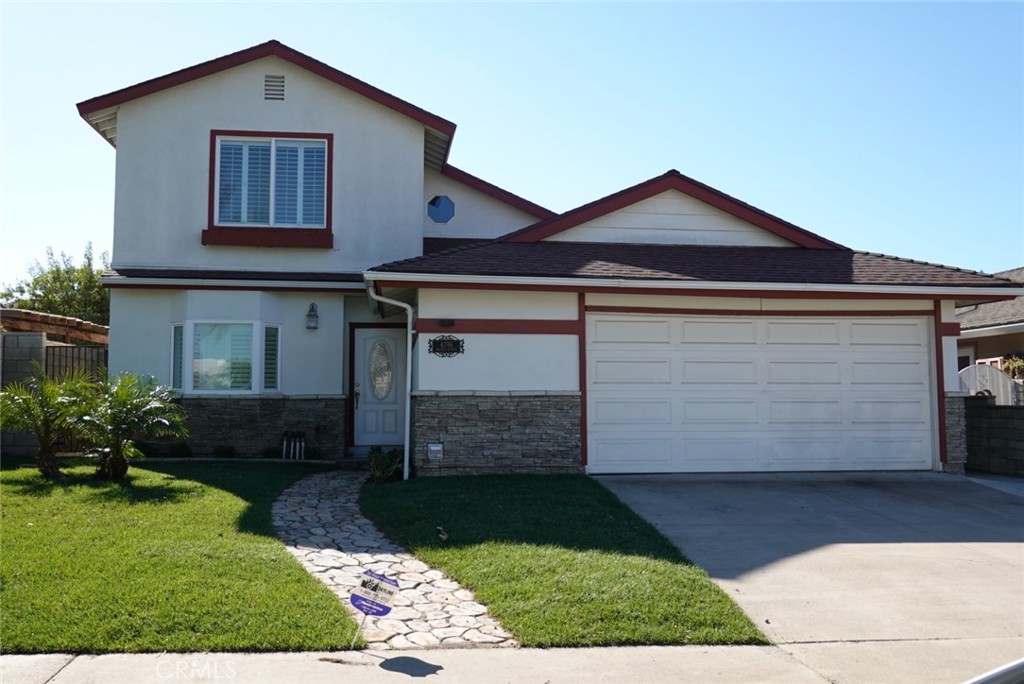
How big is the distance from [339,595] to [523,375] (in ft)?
17.2

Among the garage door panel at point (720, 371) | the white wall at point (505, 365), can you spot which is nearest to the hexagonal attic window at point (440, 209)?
the white wall at point (505, 365)

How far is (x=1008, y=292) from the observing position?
1126cm

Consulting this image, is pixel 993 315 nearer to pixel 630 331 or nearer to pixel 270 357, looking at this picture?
pixel 630 331

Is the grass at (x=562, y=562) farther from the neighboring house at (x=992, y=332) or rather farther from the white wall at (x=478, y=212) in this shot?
the neighboring house at (x=992, y=332)

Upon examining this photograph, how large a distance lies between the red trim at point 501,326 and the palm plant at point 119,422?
358 centimetres

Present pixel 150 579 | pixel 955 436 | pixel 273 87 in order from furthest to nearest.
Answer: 1. pixel 273 87
2. pixel 955 436
3. pixel 150 579

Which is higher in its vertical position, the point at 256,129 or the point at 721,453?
the point at 256,129

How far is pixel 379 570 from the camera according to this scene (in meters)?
6.76

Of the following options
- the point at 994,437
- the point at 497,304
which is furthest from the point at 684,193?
the point at 994,437

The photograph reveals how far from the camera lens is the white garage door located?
11.2 metres

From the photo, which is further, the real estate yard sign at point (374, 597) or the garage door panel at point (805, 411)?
the garage door panel at point (805, 411)

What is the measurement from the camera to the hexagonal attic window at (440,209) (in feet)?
54.2

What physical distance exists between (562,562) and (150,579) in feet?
10.4

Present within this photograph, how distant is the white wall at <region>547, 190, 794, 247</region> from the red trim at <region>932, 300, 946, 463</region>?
8.21 feet
